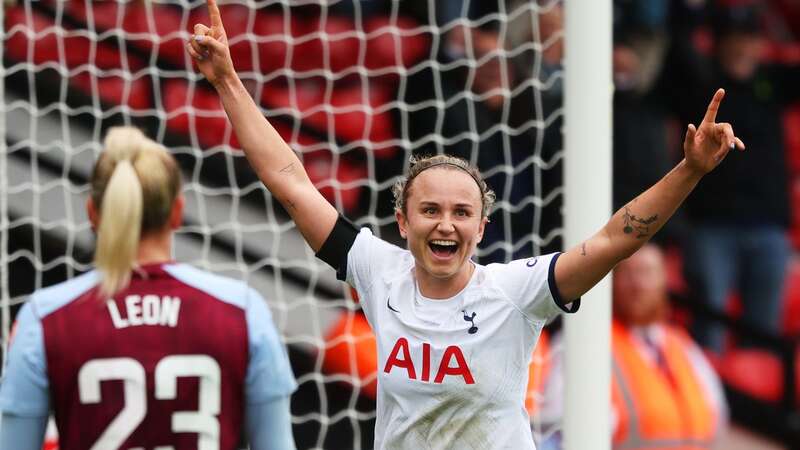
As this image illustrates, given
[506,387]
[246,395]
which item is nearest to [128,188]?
[246,395]

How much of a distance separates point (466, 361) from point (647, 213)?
0.52 metres

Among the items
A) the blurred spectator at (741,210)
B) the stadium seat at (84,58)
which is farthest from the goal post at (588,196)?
the blurred spectator at (741,210)

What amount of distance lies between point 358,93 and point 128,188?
358cm

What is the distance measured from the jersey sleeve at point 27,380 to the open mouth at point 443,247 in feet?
3.02

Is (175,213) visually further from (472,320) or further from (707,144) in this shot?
(707,144)

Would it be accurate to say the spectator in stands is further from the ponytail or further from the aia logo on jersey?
the ponytail

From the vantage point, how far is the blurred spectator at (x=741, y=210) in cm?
736

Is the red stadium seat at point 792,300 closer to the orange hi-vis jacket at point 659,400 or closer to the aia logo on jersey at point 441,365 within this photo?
the orange hi-vis jacket at point 659,400

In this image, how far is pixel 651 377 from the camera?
600 centimetres

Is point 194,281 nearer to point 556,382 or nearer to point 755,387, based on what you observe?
point 556,382

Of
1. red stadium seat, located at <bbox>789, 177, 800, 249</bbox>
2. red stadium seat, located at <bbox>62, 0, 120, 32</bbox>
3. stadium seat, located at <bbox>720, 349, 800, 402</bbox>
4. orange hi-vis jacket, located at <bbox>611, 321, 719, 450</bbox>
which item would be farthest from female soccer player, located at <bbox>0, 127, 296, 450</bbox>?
red stadium seat, located at <bbox>789, 177, 800, 249</bbox>

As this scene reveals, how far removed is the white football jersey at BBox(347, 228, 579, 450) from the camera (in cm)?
315

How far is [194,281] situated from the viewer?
3.32 meters

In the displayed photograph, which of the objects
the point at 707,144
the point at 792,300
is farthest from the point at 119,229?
the point at 792,300
